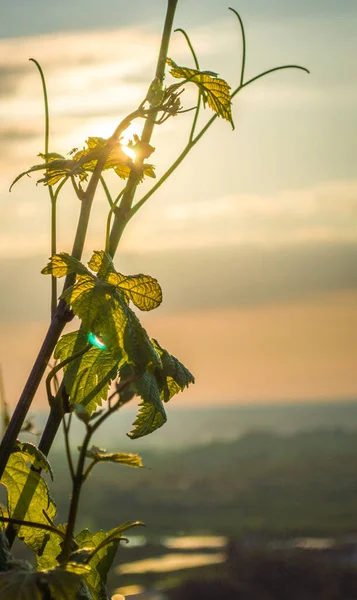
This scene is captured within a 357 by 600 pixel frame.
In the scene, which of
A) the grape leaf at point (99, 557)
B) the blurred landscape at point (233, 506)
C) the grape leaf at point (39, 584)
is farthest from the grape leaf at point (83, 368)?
the blurred landscape at point (233, 506)

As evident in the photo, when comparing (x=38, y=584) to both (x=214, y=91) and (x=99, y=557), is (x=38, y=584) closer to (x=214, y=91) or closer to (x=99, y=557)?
(x=99, y=557)

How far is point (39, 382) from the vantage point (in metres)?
0.90

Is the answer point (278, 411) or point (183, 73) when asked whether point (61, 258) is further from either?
point (278, 411)

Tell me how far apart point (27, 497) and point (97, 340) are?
0.26 m

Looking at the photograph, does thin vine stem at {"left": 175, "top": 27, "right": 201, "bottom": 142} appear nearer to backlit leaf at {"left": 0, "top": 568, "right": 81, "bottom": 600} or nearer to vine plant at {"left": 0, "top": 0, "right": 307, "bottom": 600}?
vine plant at {"left": 0, "top": 0, "right": 307, "bottom": 600}

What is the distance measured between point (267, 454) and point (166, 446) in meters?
6.66

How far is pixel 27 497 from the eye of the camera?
100 centimetres

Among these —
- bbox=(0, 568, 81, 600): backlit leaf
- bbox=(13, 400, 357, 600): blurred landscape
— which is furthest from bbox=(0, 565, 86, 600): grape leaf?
bbox=(13, 400, 357, 600): blurred landscape

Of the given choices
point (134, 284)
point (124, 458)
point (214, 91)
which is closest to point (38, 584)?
point (124, 458)

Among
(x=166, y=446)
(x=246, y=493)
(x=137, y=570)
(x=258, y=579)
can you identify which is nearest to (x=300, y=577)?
(x=258, y=579)

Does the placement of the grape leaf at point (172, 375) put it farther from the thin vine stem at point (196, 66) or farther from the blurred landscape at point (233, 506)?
the blurred landscape at point (233, 506)

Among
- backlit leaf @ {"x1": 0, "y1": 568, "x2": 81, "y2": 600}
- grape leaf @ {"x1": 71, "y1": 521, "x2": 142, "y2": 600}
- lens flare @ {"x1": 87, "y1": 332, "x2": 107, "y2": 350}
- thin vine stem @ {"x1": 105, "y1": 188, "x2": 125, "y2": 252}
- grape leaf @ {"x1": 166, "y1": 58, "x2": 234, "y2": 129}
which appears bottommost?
grape leaf @ {"x1": 71, "y1": 521, "x2": 142, "y2": 600}

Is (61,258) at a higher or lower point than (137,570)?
higher

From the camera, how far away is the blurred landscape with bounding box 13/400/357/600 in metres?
11.8
